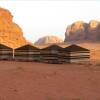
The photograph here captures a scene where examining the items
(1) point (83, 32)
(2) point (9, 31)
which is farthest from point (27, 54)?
(1) point (83, 32)

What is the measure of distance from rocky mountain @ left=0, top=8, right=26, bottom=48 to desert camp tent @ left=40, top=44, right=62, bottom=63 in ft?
138

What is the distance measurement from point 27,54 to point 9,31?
44.5 metres

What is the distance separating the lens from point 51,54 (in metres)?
29.4

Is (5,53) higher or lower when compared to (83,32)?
lower

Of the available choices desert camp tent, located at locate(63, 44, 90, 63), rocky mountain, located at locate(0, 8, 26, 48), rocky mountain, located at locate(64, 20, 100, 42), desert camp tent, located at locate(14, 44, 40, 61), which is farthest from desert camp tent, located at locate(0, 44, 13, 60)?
rocky mountain, located at locate(64, 20, 100, 42)

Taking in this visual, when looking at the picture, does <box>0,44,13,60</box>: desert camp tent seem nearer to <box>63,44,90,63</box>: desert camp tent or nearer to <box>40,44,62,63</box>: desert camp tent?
<box>40,44,62,63</box>: desert camp tent

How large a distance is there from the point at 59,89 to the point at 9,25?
6433cm

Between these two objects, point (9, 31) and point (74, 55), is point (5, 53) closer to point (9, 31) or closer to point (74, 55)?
point (74, 55)

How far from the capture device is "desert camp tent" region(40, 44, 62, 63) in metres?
28.9

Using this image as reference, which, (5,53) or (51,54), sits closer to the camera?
(51,54)

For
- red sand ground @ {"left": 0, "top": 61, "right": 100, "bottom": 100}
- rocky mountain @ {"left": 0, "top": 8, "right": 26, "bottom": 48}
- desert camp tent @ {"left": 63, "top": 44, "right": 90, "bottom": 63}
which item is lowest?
red sand ground @ {"left": 0, "top": 61, "right": 100, "bottom": 100}

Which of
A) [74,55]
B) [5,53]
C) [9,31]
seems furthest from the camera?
[9,31]

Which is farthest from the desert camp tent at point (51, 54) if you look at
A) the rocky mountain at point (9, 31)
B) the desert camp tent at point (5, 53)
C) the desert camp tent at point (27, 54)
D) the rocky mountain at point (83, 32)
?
the rocky mountain at point (83, 32)

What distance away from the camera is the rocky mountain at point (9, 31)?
73262mm
